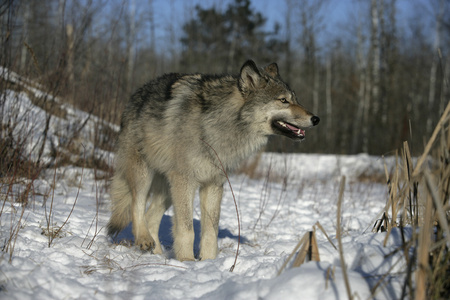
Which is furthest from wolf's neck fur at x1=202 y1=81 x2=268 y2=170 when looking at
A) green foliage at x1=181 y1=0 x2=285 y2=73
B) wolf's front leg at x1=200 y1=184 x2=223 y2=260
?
green foliage at x1=181 y1=0 x2=285 y2=73

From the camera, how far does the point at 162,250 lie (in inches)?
150

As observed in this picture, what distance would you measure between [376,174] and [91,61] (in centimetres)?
850

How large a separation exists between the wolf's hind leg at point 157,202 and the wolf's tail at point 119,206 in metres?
0.26

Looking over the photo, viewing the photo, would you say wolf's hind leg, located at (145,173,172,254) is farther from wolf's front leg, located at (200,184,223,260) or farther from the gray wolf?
wolf's front leg, located at (200,184,223,260)

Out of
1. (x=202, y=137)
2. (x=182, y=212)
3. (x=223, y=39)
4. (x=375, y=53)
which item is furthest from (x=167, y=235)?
(x=223, y=39)

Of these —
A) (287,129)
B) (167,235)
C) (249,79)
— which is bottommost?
(167,235)

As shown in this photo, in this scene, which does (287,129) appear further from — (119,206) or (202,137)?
(119,206)

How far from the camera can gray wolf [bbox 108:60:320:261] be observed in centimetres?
330

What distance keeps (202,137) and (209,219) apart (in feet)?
2.61

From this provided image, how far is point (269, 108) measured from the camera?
3.38m

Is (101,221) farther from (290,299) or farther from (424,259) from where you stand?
(424,259)

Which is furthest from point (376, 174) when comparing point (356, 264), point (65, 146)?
point (356, 264)

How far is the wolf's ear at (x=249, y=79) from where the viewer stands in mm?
3359

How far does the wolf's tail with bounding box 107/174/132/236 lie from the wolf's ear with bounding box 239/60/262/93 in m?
1.63
